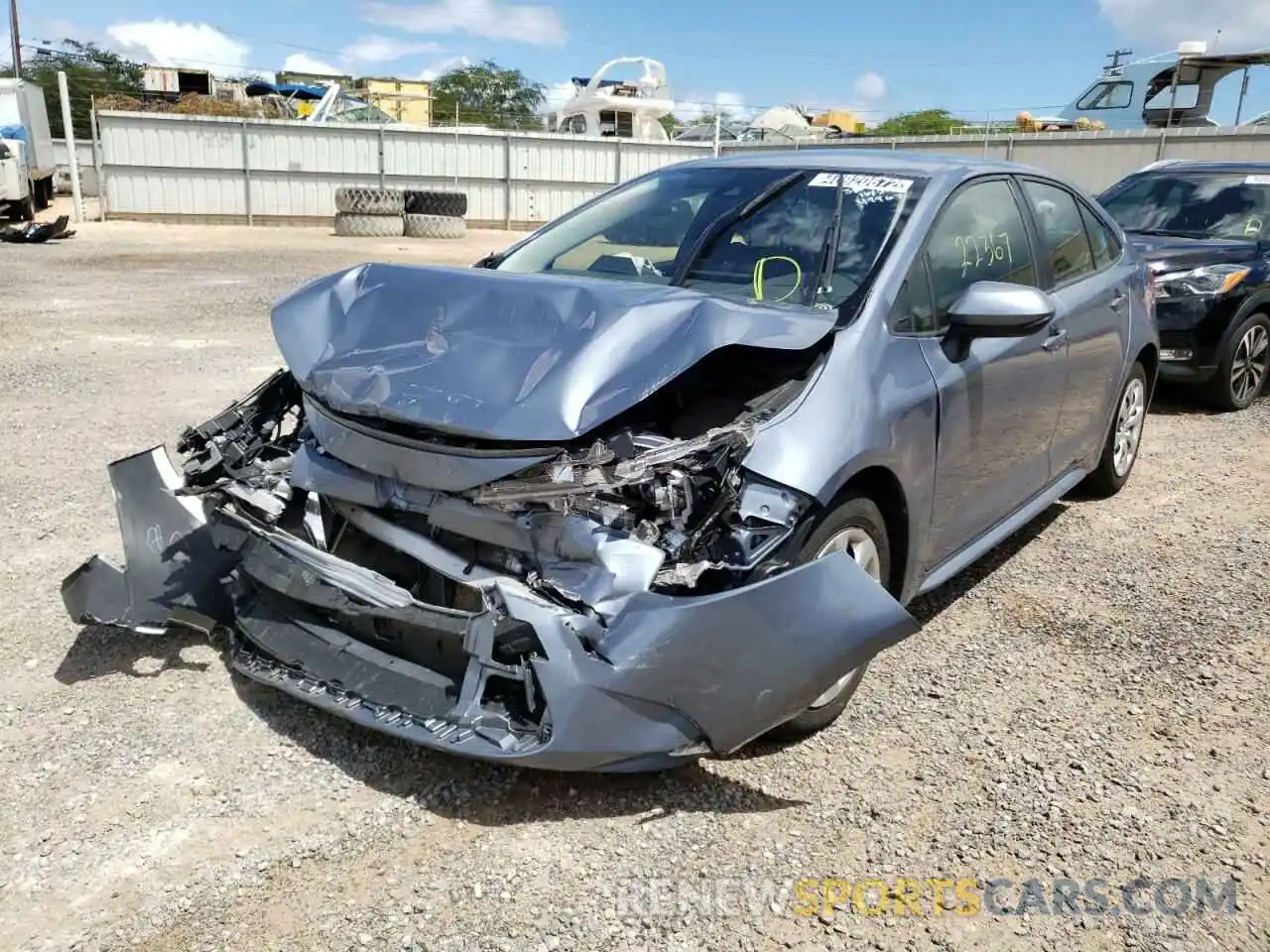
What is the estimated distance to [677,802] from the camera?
2910 mm

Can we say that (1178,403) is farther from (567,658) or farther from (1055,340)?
(567,658)

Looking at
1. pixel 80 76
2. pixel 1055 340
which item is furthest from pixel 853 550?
pixel 80 76

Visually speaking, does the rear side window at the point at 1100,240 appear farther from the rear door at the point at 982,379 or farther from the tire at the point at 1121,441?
the rear door at the point at 982,379

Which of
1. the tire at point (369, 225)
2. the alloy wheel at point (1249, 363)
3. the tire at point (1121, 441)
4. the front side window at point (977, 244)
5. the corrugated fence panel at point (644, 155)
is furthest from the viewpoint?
the corrugated fence panel at point (644, 155)

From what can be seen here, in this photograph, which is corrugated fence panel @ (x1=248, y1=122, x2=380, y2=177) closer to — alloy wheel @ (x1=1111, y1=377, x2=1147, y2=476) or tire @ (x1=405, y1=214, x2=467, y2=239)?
tire @ (x1=405, y1=214, x2=467, y2=239)

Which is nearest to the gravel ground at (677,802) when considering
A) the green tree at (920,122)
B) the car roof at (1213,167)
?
the car roof at (1213,167)

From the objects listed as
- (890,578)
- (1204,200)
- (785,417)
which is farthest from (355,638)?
(1204,200)

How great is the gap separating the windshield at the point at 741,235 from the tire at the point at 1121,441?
7.70ft

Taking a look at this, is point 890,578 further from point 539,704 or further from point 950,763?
point 539,704

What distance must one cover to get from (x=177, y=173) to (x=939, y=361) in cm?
2309

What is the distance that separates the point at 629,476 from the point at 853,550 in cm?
84

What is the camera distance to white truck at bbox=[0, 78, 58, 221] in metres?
19.8

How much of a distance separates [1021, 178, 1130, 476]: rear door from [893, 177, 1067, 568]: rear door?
0.52 feet

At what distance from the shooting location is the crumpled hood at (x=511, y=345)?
282 centimetres
